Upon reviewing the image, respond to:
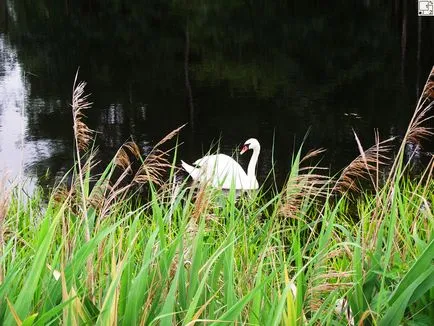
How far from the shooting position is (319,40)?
2131 centimetres

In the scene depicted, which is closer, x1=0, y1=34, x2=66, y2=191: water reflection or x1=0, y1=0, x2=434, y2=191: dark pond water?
x1=0, y1=34, x2=66, y2=191: water reflection

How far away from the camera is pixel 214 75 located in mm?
17422

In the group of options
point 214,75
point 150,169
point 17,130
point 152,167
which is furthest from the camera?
point 214,75

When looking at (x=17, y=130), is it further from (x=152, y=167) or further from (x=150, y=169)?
(x=152, y=167)

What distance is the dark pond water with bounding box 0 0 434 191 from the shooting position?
11375 millimetres

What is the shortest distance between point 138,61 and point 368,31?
298 inches

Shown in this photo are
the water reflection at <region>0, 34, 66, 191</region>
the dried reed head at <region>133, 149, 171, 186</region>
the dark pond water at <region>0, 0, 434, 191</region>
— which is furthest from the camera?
the dark pond water at <region>0, 0, 434, 191</region>

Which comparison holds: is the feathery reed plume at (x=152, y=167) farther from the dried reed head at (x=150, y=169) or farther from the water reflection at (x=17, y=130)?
the water reflection at (x=17, y=130)

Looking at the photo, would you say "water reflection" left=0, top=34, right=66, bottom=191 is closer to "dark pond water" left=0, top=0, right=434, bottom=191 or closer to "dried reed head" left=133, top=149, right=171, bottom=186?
"dark pond water" left=0, top=0, right=434, bottom=191

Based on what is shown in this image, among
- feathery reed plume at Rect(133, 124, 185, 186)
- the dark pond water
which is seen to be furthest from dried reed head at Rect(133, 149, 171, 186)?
the dark pond water

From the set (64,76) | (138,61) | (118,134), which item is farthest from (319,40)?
(118,134)

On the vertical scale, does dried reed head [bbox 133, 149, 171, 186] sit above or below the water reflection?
above

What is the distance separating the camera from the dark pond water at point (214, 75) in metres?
11.4

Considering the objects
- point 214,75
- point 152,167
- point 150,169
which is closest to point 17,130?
point 214,75
